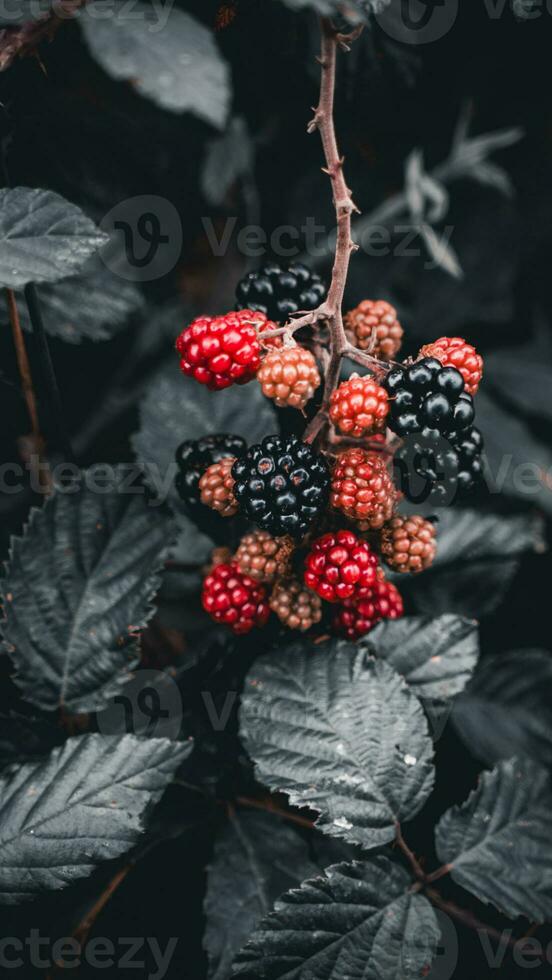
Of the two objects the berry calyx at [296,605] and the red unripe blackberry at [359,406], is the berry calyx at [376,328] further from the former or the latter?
the berry calyx at [296,605]

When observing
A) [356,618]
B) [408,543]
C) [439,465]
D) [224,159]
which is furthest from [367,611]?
[224,159]

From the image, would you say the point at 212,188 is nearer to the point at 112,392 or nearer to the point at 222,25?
the point at 112,392

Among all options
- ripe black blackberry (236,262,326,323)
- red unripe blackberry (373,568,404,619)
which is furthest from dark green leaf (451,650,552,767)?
ripe black blackberry (236,262,326,323)

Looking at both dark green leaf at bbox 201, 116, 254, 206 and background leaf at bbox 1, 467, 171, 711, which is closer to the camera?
background leaf at bbox 1, 467, 171, 711

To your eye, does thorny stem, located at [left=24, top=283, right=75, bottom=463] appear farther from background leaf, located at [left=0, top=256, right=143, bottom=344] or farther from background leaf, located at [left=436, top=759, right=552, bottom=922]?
background leaf, located at [left=436, top=759, right=552, bottom=922]

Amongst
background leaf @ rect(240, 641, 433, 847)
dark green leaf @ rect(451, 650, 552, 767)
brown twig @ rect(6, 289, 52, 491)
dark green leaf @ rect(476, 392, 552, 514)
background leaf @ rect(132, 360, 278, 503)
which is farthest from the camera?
dark green leaf @ rect(476, 392, 552, 514)


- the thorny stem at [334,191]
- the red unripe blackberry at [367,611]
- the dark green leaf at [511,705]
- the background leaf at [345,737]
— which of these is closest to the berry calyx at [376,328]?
the thorny stem at [334,191]

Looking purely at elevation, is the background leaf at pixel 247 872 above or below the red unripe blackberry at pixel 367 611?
below
